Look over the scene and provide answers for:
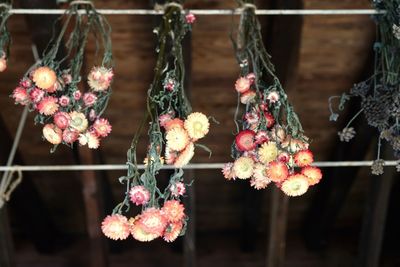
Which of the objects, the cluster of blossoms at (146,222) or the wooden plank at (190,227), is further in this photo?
the wooden plank at (190,227)

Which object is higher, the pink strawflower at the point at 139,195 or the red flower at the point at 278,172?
the red flower at the point at 278,172

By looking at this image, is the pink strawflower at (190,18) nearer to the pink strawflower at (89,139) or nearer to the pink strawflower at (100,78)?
the pink strawflower at (100,78)

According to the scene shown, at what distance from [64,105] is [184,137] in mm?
360

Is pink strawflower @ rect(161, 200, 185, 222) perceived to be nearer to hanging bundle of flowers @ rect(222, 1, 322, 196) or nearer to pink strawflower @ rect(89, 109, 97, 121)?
hanging bundle of flowers @ rect(222, 1, 322, 196)

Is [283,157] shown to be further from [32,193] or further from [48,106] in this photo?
[32,193]

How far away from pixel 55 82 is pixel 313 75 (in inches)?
69.9

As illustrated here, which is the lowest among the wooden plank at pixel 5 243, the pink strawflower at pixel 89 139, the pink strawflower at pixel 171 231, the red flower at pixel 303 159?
the wooden plank at pixel 5 243

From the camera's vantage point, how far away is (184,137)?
4.61 ft

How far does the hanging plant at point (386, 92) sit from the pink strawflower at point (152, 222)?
0.60 metres

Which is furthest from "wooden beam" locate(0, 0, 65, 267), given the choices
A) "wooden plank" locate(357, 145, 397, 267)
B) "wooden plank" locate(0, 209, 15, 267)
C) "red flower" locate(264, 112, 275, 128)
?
"wooden plank" locate(357, 145, 397, 267)

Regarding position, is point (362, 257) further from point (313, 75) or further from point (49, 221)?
point (49, 221)

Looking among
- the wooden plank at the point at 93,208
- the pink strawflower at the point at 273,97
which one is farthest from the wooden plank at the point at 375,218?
the pink strawflower at the point at 273,97

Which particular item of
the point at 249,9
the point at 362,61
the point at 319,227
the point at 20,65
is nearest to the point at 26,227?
the point at 20,65

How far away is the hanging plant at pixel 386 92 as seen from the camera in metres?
1.68
